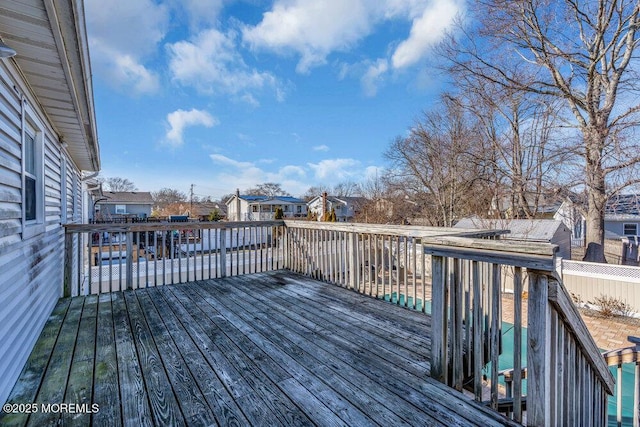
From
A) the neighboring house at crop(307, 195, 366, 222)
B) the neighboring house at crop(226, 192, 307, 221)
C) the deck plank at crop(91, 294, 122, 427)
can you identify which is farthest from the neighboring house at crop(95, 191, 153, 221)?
the deck plank at crop(91, 294, 122, 427)

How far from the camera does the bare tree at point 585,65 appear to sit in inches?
329

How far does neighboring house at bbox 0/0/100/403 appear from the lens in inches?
69.6

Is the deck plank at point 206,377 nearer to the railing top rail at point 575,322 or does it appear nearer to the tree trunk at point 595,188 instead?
the railing top rail at point 575,322

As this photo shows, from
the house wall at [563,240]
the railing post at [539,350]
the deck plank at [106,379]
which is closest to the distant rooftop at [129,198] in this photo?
the deck plank at [106,379]

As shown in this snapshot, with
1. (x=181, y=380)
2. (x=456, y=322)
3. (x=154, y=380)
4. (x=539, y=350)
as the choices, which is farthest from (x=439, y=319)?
(x=154, y=380)

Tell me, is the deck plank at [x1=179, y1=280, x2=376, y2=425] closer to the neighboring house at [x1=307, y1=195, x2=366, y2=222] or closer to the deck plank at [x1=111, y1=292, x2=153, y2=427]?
the deck plank at [x1=111, y1=292, x2=153, y2=427]

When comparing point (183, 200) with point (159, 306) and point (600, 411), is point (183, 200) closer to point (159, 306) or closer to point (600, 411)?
point (159, 306)

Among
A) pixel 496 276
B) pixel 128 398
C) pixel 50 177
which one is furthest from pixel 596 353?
pixel 50 177

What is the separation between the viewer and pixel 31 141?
10.1 feet

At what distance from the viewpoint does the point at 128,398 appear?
175cm

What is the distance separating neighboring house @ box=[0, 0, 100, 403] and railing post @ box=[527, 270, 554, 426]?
2797mm

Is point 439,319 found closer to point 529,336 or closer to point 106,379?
point 529,336

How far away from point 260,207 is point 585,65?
27256mm

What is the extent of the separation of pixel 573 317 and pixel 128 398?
8.31ft
